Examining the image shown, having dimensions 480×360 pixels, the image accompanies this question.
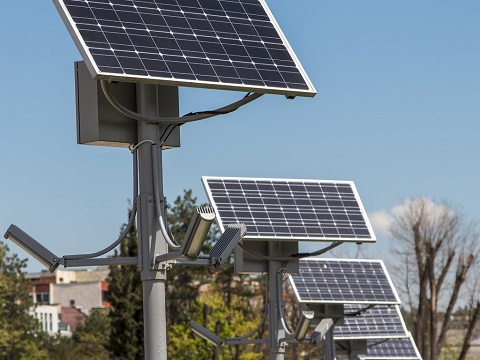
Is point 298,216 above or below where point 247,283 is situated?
below

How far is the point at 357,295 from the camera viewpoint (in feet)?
78.5

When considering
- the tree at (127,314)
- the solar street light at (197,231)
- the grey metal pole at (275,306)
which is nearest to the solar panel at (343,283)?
the grey metal pole at (275,306)

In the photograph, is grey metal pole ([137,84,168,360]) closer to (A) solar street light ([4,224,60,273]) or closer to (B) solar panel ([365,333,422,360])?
(A) solar street light ([4,224,60,273])

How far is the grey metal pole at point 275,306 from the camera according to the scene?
1872 cm

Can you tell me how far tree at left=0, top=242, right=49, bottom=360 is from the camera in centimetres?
6119

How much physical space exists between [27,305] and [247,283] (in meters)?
13.2

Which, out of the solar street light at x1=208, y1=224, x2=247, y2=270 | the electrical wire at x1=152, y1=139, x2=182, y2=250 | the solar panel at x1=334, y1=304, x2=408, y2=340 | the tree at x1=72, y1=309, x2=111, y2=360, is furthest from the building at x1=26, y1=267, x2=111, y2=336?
the solar street light at x1=208, y1=224, x2=247, y2=270

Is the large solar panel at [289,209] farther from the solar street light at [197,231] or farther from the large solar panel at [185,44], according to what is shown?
the solar street light at [197,231]

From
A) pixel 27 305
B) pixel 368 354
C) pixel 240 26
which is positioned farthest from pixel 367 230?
pixel 27 305

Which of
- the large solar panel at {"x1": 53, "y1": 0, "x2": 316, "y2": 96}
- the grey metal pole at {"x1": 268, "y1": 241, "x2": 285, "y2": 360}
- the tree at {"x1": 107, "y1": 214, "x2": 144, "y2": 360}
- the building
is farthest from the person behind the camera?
the building

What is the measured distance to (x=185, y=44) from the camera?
32.8 ft

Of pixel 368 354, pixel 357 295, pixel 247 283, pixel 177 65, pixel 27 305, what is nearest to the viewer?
pixel 177 65

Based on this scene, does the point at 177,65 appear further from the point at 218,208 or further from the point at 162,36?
the point at 218,208

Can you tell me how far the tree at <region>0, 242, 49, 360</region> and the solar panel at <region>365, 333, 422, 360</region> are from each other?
3236 centimetres
